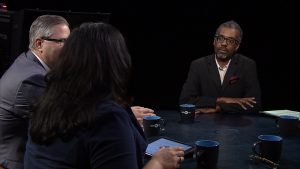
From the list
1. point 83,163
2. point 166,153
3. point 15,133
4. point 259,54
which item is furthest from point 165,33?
point 83,163

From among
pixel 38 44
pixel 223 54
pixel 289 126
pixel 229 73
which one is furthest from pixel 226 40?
pixel 38 44

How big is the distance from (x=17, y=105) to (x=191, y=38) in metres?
3.01

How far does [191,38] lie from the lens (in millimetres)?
4613

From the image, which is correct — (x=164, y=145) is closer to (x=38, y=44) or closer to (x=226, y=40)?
(x=38, y=44)

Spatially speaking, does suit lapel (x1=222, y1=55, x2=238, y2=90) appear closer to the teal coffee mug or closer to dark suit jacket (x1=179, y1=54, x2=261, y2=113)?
dark suit jacket (x1=179, y1=54, x2=261, y2=113)

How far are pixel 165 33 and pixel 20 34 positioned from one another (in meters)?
2.05

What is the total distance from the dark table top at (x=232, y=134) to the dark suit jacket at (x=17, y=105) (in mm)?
720

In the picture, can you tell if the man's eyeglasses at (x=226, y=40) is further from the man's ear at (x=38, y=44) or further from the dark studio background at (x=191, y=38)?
the man's ear at (x=38, y=44)

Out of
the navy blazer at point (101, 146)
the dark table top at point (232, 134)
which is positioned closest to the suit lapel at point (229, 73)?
the dark table top at point (232, 134)

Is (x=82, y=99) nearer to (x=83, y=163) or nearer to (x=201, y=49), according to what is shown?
(x=83, y=163)

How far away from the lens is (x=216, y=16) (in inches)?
179

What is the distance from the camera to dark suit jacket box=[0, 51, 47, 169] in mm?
1874

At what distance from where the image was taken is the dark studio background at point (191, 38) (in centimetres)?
448

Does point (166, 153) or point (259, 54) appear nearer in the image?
point (166, 153)
